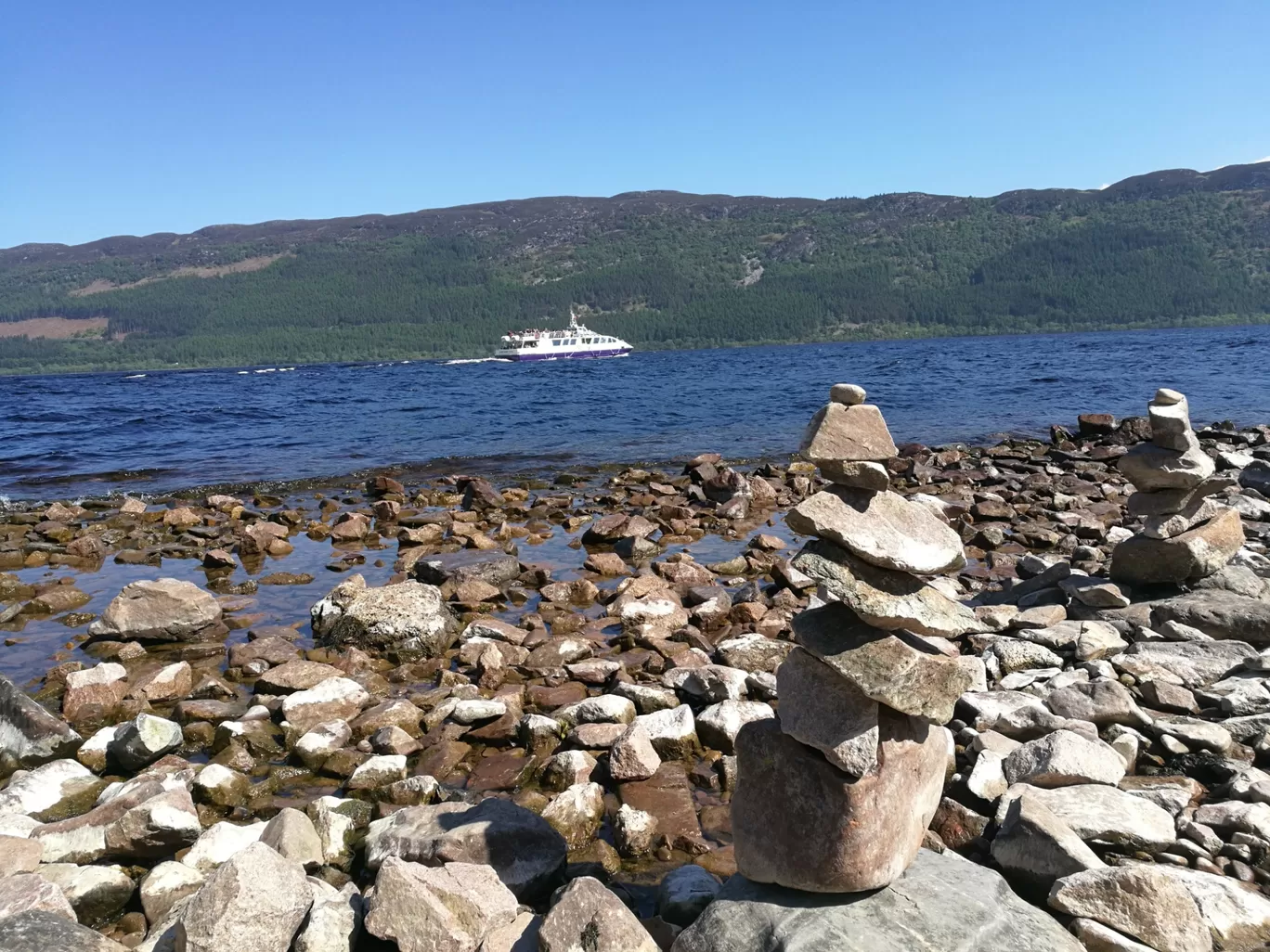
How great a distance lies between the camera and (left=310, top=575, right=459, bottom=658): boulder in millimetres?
8641

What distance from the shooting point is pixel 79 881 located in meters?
4.55

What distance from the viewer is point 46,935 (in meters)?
3.83

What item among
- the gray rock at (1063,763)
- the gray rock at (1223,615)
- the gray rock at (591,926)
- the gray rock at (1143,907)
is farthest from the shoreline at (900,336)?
the gray rock at (591,926)

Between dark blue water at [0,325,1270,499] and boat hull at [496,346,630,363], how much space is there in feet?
202

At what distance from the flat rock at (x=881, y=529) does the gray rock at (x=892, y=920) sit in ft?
4.59

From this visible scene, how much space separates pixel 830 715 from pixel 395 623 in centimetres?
573

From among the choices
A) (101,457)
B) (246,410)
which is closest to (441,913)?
(101,457)

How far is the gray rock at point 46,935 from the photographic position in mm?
3746

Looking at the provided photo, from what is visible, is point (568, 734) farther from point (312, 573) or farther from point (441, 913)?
point (312, 573)

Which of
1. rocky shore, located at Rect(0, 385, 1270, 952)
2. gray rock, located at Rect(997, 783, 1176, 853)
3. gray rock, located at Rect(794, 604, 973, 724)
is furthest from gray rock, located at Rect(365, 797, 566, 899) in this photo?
gray rock, located at Rect(997, 783, 1176, 853)

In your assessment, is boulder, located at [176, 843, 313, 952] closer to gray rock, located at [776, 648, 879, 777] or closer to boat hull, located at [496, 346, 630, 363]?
gray rock, located at [776, 648, 879, 777]

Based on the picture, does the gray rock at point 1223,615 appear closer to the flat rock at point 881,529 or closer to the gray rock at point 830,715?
the flat rock at point 881,529

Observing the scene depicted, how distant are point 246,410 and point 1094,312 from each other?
7568 inches

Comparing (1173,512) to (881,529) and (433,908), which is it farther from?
(433,908)
